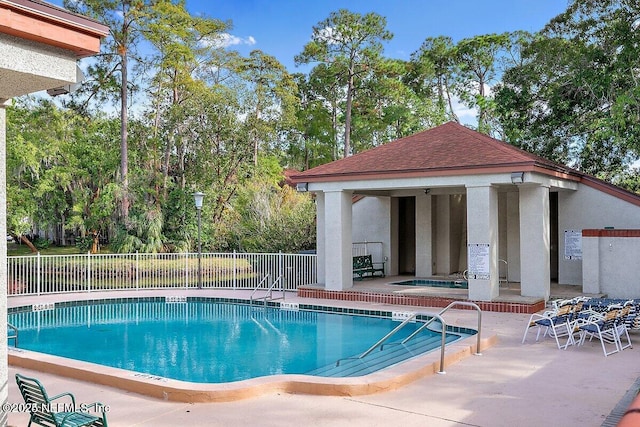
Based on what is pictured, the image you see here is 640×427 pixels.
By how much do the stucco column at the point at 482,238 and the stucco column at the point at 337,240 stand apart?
3698 millimetres

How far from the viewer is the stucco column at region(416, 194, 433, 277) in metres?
20.6

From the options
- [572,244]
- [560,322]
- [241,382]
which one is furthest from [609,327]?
[572,244]

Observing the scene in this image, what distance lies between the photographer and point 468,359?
9586 mm

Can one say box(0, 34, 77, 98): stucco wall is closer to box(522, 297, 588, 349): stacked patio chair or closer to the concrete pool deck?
the concrete pool deck

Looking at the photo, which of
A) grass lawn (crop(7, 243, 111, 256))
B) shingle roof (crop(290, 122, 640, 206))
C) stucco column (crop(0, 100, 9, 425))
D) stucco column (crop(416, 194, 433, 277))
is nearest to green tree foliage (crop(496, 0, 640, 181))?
shingle roof (crop(290, 122, 640, 206))

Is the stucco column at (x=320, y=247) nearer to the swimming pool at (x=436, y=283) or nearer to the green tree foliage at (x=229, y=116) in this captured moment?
the swimming pool at (x=436, y=283)

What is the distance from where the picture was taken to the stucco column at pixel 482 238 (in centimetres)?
1485

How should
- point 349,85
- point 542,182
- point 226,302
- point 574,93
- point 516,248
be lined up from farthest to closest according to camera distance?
point 349,85 < point 574,93 < point 516,248 < point 226,302 < point 542,182

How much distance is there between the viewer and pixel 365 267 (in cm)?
2028

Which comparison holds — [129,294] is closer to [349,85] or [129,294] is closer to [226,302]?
[226,302]

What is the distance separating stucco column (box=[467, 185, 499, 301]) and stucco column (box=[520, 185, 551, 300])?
2.85 ft

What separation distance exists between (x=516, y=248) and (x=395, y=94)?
2141 cm

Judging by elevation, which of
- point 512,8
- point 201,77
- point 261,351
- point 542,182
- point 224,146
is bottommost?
point 261,351

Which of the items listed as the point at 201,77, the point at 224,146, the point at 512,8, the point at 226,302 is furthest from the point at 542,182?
A: the point at 512,8
